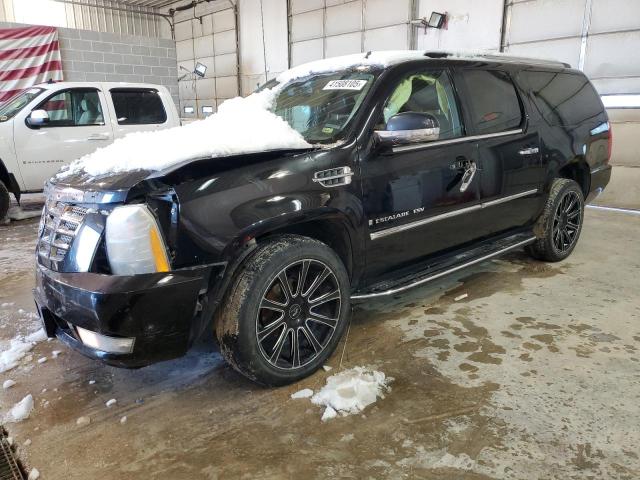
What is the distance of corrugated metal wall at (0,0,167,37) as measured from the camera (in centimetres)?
1753

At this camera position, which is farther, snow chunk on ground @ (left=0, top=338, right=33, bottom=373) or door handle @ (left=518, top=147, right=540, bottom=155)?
door handle @ (left=518, top=147, right=540, bottom=155)

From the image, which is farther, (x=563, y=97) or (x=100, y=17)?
(x=100, y=17)

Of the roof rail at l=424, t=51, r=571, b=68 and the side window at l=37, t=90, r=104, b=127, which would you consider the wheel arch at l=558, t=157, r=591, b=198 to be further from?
the side window at l=37, t=90, r=104, b=127

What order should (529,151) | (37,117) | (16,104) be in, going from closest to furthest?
1. (529,151)
2. (37,117)
3. (16,104)

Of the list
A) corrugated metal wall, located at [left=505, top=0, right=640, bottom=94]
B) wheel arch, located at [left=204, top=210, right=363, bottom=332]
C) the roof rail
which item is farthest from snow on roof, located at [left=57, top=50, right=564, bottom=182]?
corrugated metal wall, located at [left=505, top=0, right=640, bottom=94]

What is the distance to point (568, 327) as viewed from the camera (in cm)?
325

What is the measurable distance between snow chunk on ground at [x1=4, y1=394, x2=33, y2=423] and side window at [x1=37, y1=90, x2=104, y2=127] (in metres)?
5.42

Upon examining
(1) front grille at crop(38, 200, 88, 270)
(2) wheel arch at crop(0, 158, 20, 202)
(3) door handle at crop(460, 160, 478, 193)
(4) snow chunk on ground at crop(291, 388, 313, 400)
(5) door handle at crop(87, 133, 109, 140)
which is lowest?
(4) snow chunk on ground at crop(291, 388, 313, 400)

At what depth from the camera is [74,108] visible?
7055mm

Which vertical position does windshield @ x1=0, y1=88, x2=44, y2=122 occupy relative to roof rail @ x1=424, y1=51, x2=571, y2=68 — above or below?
below

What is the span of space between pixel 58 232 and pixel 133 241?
1.71 feet

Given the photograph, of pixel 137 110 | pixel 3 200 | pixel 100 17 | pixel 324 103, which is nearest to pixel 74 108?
pixel 137 110

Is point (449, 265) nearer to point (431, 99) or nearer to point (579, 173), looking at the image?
point (431, 99)

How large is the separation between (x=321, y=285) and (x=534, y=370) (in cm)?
125
